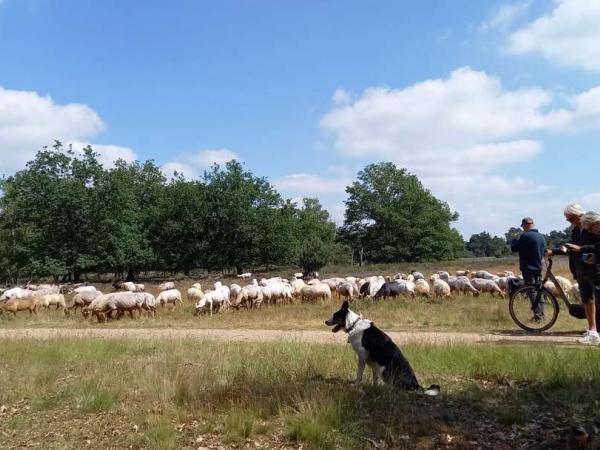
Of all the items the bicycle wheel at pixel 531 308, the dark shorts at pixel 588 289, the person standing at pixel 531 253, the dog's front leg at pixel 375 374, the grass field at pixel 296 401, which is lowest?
the grass field at pixel 296 401

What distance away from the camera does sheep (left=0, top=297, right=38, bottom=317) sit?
24.4m

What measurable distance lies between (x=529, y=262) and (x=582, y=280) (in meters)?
2.51

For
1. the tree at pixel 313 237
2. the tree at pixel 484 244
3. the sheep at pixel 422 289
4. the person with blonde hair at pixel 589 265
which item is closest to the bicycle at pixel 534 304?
the person with blonde hair at pixel 589 265

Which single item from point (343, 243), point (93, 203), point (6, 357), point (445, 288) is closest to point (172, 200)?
point (93, 203)

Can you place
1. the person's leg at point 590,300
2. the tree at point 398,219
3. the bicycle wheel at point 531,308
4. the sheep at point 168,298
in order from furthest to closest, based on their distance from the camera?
the tree at point 398,219
the sheep at point 168,298
the bicycle wheel at point 531,308
the person's leg at point 590,300

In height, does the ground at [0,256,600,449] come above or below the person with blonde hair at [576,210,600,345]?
below

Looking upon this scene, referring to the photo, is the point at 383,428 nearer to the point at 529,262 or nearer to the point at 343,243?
the point at 529,262

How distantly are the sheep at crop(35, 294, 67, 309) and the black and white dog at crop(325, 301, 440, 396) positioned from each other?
→ 22141mm

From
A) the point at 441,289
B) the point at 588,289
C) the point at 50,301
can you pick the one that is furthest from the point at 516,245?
the point at 50,301

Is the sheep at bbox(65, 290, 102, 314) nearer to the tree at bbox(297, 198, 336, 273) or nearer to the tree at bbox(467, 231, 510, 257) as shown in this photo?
the tree at bbox(297, 198, 336, 273)

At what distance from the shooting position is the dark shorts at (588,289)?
31.8ft

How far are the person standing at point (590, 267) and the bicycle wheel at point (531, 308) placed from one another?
139cm

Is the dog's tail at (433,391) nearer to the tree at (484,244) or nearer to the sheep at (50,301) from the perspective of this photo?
the sheep at (50,301)

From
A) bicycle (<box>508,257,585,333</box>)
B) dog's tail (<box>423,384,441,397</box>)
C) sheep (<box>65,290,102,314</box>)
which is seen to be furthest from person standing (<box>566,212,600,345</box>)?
sheep (<box>65,290,102,314</box>)
